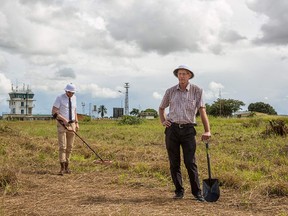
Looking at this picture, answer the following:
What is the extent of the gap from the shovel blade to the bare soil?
11cm

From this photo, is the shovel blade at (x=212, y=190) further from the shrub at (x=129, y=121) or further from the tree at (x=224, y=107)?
the tree at (x=224, y=107)

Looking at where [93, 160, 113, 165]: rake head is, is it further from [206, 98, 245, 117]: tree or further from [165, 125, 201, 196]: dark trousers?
[206, 98, 245, 117]: tree

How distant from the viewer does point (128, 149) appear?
12.6 meters

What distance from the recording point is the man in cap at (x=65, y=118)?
8.98 m

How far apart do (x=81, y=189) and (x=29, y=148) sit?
6.50 meters

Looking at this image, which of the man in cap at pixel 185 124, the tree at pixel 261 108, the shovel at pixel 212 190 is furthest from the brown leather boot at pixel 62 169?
the tree at pixel 261 108

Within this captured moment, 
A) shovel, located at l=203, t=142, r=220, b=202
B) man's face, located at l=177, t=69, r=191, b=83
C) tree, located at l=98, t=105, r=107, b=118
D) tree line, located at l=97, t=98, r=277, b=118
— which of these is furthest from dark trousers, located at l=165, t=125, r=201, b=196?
tree, located at l=98, t=105, r=107, b=118

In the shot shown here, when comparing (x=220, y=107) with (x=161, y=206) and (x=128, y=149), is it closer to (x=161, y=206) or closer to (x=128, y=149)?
(x=128, y=149)

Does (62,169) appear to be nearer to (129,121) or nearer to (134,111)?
(129,121)

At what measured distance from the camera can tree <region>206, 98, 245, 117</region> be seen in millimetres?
83500

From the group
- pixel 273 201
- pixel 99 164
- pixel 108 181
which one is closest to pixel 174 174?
pixel 273 201

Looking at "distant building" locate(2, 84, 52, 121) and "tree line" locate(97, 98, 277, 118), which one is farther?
"distant building" locate(2, 84, 52, 121)

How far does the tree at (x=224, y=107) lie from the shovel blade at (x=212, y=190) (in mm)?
76001

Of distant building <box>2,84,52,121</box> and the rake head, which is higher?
distant building <box>2,84,52,121</box>
